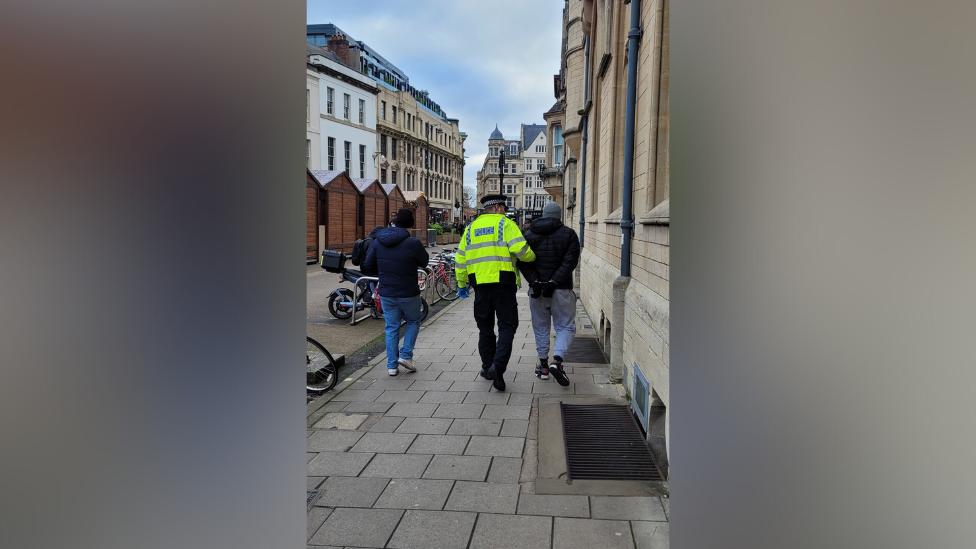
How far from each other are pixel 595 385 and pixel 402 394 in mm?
1846

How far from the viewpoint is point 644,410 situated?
4184 millimetres

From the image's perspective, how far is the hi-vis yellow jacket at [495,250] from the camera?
5.54 meters

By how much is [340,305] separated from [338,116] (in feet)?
122

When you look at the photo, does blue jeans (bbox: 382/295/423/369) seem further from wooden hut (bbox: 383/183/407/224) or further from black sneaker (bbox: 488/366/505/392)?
wooden hut (bbox: 383/183/407/224)

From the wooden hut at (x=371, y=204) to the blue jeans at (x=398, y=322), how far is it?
2025 cm

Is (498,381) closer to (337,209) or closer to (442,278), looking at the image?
(442,278)

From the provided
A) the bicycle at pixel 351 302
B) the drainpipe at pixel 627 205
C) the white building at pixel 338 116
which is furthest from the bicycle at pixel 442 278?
the white building at pixel 338 116

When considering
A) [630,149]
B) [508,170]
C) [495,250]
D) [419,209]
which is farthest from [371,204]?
[508,170]

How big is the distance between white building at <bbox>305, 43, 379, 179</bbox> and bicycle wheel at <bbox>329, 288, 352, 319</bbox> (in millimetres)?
30306

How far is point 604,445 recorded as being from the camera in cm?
400
